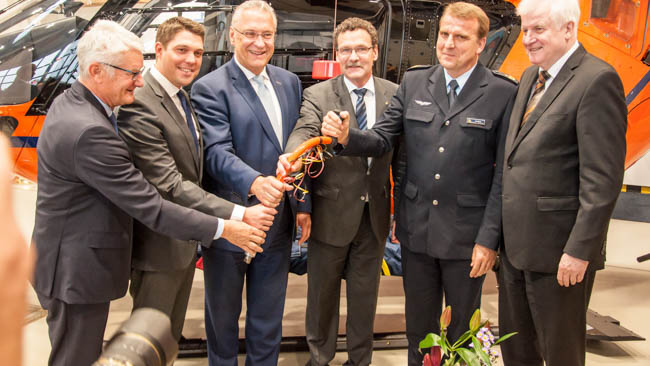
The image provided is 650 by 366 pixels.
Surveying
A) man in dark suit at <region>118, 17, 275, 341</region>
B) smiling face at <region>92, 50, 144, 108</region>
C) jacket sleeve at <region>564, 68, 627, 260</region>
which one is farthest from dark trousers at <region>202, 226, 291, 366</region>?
jacket sleeve at <region>564, 68, 627, 260</region>

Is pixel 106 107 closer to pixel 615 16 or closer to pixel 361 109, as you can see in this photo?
pixel 361 109

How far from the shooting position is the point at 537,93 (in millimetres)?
2271

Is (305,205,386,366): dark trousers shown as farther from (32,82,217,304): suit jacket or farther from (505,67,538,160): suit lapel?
(32,82,217,304): suit jacket

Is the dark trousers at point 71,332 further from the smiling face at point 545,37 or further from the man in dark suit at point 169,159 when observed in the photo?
the smiling face at point 545,37

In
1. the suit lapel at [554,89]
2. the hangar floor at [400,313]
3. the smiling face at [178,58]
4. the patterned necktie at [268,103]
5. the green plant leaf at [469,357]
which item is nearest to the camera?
the green plant leaf at [469,357]

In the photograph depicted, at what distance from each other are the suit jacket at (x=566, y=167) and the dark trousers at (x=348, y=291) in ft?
2.68

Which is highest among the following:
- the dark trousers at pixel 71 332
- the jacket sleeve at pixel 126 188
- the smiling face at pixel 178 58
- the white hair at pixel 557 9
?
the white hair at pixel 557 9

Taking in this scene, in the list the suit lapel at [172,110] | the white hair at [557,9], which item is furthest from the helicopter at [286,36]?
the white hair at [557,9]

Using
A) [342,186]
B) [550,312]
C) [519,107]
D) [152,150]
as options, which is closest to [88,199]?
[152,150]

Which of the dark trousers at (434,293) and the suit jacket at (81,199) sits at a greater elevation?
the suit jacket at (81,199)

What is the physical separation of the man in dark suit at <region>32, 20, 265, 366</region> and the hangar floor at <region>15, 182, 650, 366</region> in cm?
119

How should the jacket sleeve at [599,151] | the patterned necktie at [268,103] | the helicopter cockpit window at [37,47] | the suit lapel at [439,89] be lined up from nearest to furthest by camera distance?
the jacket sleeve at [599,151], the suit lapel at [439,89], the patterned necktie at [268,103], the helicopter cockpit window at [37,47]

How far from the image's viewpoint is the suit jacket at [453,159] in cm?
242

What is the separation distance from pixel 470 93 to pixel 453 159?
319 mm
